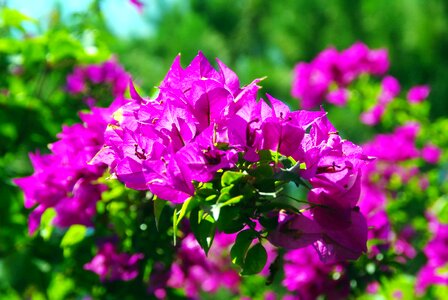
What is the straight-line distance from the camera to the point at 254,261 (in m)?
0.69

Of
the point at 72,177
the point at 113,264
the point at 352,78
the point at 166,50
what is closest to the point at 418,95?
the point at 352,78

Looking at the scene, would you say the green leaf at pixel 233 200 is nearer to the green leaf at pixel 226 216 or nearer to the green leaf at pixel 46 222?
the green leaf at pixel 226 216

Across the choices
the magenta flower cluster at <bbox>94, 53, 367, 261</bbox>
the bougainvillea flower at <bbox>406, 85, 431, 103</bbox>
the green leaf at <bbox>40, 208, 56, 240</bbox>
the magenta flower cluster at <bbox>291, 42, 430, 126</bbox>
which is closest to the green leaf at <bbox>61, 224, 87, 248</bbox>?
the green leaf at <bbox>40, 208, 56, 240</bbox>

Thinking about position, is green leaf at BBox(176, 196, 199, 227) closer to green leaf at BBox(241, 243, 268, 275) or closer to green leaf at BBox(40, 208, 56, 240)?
green leaf at BBox(241, 243, 268, 275)

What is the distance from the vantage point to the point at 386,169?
277 centimetres

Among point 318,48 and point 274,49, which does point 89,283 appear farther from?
point 274,49

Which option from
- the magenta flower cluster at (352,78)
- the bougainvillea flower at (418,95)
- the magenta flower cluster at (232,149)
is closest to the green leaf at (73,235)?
the magenta flower cluster at (232,149)

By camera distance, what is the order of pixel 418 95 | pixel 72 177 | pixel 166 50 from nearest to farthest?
pixel 72 177, pixel 418 95, pixel 166 50

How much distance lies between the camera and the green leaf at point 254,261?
0.69 meters

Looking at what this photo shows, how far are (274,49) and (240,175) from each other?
33.5 ft

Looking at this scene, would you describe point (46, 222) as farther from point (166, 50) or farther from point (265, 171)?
point (166, 50)

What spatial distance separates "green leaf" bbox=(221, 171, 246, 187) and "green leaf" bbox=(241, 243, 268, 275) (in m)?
0.09

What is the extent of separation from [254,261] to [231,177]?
10 cm

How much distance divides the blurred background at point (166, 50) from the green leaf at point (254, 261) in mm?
684
